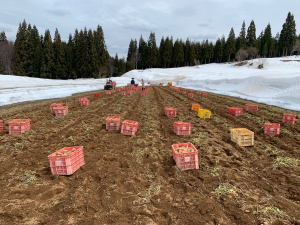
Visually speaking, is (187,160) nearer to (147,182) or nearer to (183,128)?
(147,182)

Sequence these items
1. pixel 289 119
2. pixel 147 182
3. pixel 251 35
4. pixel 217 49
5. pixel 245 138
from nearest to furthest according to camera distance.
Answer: pixel 147 182, pixel 245 138, pixel 289 119, pixel 251 35, pixel 217 49

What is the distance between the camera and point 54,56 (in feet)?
144

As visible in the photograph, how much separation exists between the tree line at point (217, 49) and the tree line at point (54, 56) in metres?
22.7

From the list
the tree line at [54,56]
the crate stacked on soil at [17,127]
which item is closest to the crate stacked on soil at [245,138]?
the crate stacked on soil at [17,127]

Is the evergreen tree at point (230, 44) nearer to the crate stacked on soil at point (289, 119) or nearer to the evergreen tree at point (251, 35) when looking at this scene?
the evergreen tree at point (251, 35)

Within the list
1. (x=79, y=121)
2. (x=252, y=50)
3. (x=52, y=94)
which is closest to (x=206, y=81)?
(x=52, y=94)

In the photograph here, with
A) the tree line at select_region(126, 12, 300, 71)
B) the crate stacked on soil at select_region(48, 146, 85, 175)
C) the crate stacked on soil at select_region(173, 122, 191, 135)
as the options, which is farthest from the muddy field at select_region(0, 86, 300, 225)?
the tree line at select_region(126, 12, 300, 71)

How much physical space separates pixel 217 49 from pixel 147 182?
77678 mm

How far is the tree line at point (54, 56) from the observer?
136ft

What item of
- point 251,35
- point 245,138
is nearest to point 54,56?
point 245,138

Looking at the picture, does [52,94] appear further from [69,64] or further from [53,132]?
[69,64]

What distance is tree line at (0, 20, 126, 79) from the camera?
41.4 m

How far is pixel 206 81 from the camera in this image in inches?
1096

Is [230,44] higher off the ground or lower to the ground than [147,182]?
higher
